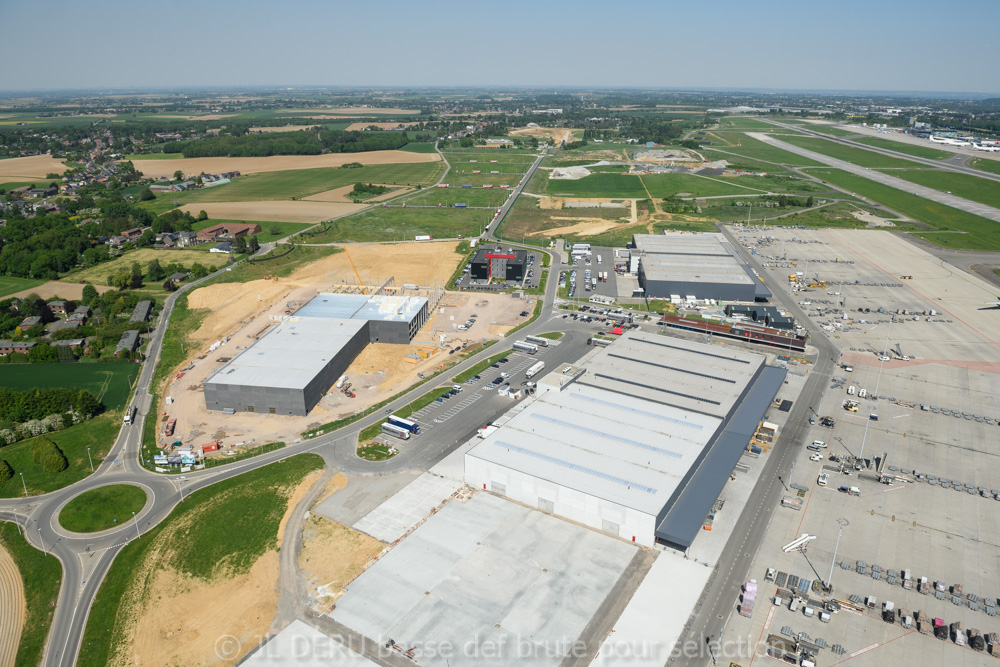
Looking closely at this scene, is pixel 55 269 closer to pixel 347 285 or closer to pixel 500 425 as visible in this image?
pixel 347 285

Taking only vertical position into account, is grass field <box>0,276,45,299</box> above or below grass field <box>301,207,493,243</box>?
below

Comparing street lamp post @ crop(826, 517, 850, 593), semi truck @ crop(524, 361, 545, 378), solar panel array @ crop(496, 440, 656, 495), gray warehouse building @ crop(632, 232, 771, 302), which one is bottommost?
street lamp post @ crop(826, 517, 850, 593)

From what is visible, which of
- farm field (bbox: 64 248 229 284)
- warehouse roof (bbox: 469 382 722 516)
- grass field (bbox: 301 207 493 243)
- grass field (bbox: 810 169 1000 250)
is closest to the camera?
warehouse roof (bbox: 469 382 722 516)

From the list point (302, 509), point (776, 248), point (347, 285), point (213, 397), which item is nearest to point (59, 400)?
point (213, 397)

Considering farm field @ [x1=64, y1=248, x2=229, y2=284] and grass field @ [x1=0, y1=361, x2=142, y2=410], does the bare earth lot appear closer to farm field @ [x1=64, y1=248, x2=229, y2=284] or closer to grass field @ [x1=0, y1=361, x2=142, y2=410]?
farm field @ [x1=64, y1=248, x2=229, y2=284]

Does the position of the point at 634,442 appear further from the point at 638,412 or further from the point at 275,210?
the point at 275,210

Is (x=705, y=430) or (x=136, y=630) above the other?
(x=705, y=430)

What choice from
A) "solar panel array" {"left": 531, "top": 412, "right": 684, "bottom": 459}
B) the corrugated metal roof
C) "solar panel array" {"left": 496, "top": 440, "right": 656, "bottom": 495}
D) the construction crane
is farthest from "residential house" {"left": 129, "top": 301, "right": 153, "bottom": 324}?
the corrugated metal roof
